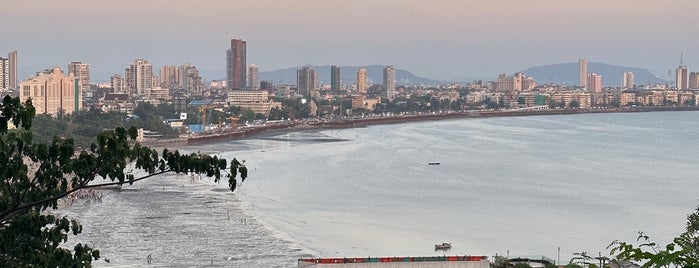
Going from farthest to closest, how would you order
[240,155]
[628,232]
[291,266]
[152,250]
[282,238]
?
[240,155] < [628,232] < [282,238] < [152,250] < [291,266]

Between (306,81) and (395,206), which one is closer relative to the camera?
(395,206)

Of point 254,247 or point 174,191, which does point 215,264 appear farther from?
point 174,191

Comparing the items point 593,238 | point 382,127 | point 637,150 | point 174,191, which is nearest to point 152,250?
point 593,238

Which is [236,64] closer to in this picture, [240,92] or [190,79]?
[190,79]

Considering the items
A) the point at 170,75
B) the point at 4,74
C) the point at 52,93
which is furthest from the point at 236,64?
the point at 52,93

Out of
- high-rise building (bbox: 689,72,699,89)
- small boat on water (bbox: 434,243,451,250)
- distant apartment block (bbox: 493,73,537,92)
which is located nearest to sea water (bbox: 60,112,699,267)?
small boat on water (bbox: 434,243,451,250)

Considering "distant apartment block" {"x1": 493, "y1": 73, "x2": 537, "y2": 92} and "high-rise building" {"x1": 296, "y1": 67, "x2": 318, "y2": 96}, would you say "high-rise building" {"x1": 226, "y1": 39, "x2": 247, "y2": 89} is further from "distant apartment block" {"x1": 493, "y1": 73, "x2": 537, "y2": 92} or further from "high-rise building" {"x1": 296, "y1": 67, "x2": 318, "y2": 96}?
"distant apartment block" {"x1": 493, "y1": 73, "x2": 537, "y2": 92}
